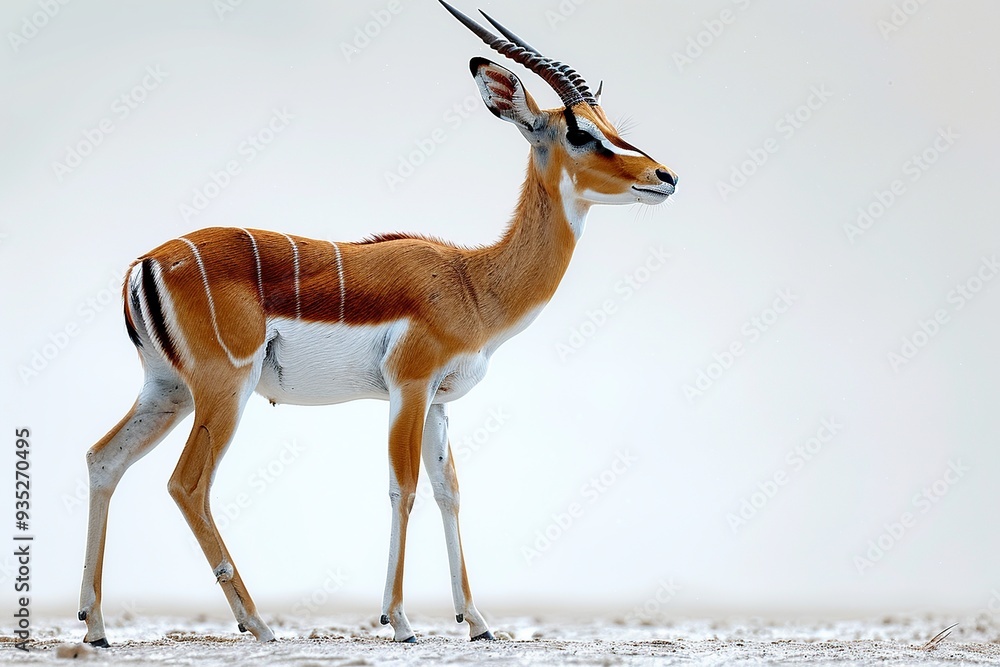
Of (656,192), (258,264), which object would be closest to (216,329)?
(258,264)

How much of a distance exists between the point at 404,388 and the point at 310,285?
89 centimetres

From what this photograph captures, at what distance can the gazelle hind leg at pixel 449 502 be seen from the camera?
305 inches

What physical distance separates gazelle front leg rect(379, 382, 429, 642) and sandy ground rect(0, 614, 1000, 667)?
18cm

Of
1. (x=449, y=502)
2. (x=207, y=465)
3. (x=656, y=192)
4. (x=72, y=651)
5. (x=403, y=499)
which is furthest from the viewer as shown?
(x=449, y=502)

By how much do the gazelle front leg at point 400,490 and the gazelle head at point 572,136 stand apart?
1.86 m

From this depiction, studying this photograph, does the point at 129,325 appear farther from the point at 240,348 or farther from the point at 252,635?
the point at 252,635

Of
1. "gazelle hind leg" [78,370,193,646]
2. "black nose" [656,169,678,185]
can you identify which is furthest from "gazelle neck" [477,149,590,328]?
"gazelle hind leg" [78,370,193,646]

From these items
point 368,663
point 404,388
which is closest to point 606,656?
point 368,663

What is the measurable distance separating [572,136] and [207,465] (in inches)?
124

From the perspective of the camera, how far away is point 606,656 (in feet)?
22.3

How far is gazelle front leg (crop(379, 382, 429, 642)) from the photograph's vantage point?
730cm

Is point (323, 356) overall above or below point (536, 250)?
below

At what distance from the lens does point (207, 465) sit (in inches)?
280

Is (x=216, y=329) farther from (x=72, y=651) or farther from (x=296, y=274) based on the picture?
(x=72, y=651)
